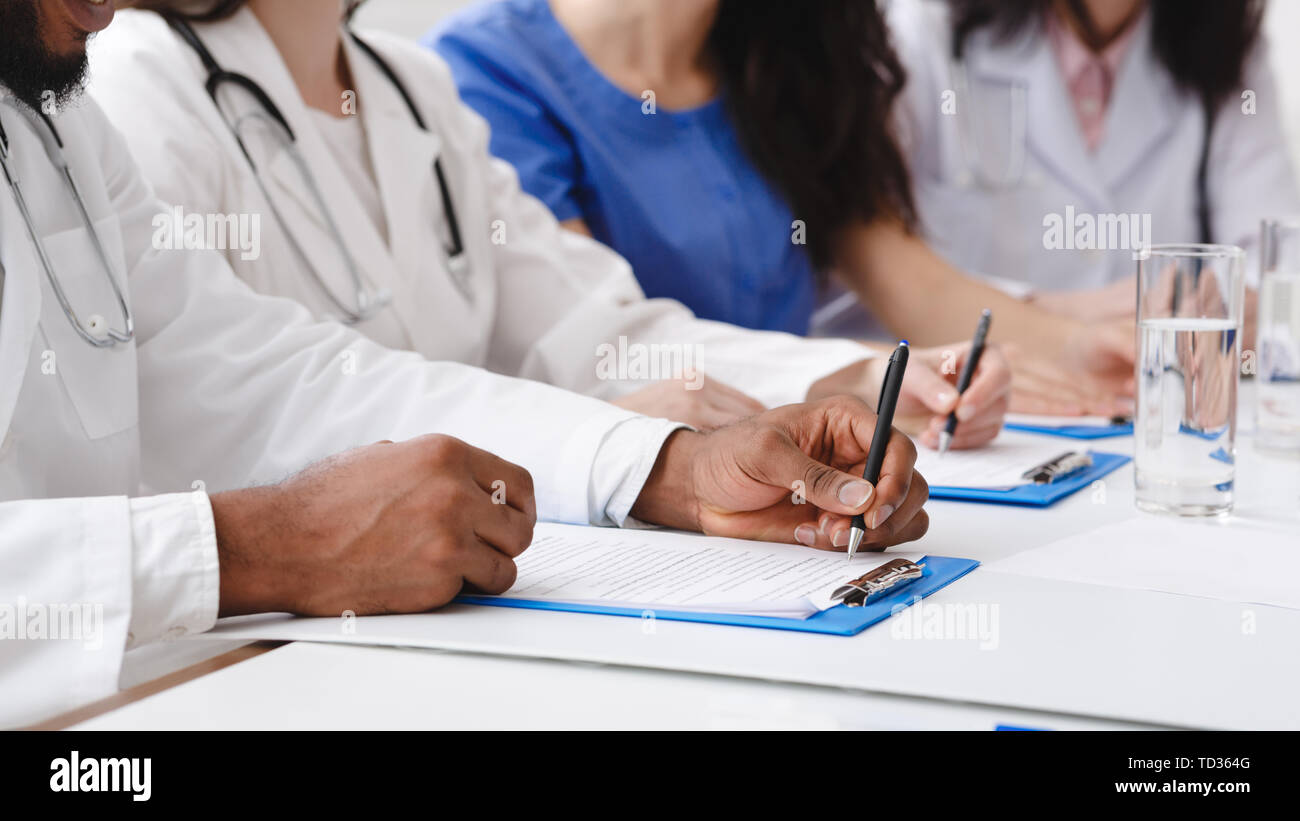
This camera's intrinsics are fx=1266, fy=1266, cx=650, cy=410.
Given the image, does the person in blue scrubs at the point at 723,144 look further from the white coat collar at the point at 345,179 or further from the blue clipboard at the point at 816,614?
the blue clipboard at the point at 816,614

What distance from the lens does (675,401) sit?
114cm

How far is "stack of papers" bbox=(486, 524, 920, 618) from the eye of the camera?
2.32ft

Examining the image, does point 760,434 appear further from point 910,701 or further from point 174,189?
point 174,189

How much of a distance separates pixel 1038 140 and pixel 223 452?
1521 mm

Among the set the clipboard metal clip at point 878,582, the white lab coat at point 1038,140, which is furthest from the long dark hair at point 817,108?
the clipboard metal clip at point 878,582

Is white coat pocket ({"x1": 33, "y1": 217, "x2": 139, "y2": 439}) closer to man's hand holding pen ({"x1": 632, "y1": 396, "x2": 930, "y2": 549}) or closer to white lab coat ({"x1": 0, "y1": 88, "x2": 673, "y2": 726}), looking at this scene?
white lab coat ({"x1": 0, "y1": 88, "x2": 673, "y2": 726})

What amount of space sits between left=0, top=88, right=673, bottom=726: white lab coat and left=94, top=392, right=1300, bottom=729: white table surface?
0.07 meters

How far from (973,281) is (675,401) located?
2.61ft

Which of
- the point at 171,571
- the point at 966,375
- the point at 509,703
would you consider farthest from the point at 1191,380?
the point at 171,571

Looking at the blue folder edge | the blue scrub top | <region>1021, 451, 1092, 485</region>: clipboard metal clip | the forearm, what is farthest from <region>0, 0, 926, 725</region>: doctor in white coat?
the forearm

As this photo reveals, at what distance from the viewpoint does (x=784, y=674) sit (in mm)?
604
